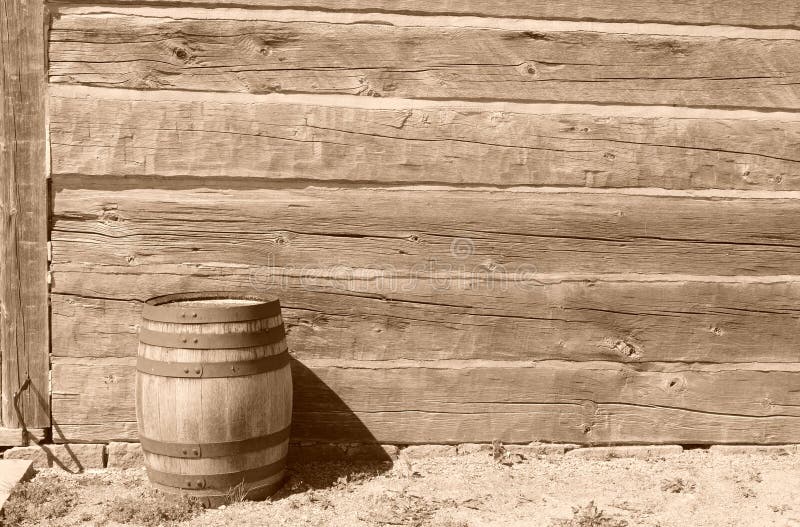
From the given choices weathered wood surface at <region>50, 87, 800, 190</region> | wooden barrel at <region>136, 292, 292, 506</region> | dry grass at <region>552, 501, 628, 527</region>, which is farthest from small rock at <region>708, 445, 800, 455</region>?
wooden barrel at <region>136, 292, 292, 506</region>

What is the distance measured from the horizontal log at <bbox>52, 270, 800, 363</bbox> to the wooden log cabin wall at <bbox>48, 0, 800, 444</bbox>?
1 centimetres

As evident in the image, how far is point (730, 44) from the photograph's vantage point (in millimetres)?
4438

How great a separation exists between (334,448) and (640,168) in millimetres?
2190

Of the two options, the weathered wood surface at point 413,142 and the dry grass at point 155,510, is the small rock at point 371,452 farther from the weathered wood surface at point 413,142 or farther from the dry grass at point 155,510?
the weathered wood surface at point 413,142

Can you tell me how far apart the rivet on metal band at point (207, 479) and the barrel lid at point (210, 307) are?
704mm

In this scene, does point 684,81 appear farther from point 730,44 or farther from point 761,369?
point 761,369

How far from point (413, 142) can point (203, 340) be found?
1.47 meters

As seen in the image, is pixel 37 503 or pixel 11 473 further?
pixel 11 473

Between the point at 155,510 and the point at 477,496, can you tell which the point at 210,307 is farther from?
the point at 477,496

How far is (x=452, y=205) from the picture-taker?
4.39 metres

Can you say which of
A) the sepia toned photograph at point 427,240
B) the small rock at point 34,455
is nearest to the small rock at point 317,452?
the sepia toned photograph at point 427,240

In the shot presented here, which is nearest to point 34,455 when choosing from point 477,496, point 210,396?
point 210,396

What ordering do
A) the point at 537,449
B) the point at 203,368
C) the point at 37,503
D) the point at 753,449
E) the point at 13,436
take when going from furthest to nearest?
the point at 753,449, the point at 537,449, the point at 13,436, the point at 37,503, the point at 203,368

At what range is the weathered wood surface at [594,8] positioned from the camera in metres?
4.26
